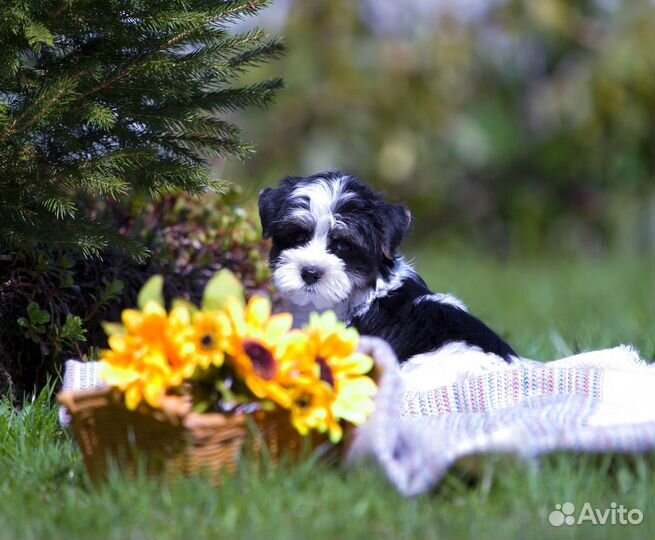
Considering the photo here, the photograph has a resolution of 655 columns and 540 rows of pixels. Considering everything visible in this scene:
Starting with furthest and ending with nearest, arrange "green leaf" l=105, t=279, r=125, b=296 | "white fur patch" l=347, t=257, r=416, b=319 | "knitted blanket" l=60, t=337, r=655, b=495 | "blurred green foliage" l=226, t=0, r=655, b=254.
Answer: "blurred green foliage" l=226, t=0, r=655, b=254
"green leaf" l=105, t=279, r=125, b=296
"white fur patch" l=347, t=257, r=416, b=319
"knitted blanket" l=60, t=337, r=655, b=495

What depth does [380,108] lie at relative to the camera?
1296cm

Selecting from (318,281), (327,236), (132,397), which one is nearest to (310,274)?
(318,281)

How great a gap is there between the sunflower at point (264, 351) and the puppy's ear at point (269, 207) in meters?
1.21

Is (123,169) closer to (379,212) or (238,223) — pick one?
(379,212)

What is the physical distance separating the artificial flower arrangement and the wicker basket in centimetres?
5

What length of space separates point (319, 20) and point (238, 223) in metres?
7.87

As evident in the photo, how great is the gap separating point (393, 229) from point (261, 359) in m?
1.41

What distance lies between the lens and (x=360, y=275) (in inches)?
157

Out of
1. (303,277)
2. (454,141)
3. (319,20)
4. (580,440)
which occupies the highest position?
(319,20)

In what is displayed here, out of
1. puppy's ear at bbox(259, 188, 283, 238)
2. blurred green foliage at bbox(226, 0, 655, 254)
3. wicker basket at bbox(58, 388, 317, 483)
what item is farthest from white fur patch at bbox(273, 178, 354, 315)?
blurred green foliage at bbox(226, 0, 655, 254)

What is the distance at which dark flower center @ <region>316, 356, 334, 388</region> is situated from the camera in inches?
115

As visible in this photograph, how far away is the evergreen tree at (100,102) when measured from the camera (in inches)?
140

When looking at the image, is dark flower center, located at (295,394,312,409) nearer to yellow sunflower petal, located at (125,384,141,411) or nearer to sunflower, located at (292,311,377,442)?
sunflower, located at (292,311,377,442)

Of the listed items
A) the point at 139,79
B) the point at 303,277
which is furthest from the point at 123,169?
the point at 303,277
